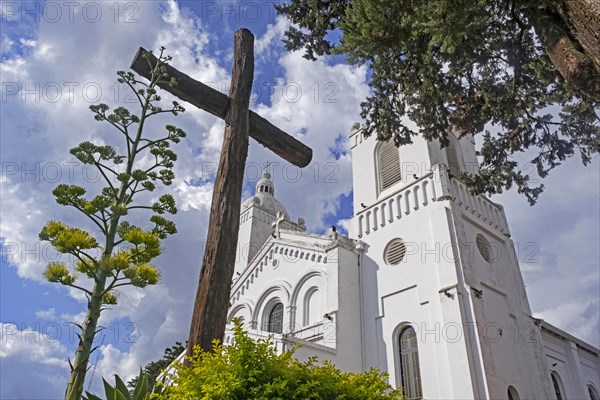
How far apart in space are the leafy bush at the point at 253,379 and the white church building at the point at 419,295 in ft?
32.6

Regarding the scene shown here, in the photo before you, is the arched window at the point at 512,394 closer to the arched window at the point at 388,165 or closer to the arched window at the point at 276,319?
the arched window at the point at 388,165

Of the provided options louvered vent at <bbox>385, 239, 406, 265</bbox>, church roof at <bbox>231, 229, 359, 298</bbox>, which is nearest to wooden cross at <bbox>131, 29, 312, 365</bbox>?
louvered vent at <bbox>385, 239, 406, 265</bbox>

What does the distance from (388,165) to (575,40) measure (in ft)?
49.3

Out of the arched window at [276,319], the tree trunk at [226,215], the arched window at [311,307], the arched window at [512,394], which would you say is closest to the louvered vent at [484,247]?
the arched window at [512,394]

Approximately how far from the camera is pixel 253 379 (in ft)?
12.1

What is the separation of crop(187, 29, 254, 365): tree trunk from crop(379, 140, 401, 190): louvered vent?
571 inches

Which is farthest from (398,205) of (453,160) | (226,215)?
(226,215)

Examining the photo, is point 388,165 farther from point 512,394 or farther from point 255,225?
point 255,225

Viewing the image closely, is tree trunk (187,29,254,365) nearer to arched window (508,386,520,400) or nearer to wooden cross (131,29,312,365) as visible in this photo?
wooden cross (131,29,312,365)

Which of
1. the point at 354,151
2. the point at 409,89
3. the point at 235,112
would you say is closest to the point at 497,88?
the point at 409,89

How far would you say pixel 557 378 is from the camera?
62.1ft

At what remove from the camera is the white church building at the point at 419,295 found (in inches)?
573

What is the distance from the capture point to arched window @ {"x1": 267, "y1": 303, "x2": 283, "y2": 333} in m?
20.0

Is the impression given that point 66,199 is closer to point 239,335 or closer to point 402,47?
Answer: point 239,335
